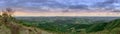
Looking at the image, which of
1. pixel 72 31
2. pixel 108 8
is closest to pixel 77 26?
pixel 72 31

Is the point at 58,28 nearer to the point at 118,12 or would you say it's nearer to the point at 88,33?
the point at 88,33

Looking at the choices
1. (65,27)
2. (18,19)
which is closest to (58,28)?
(65,27)

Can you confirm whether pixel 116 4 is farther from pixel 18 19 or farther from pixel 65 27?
pixel 18 19

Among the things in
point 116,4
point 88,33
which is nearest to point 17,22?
point 88,33

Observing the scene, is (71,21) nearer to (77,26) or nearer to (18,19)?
(77,26)

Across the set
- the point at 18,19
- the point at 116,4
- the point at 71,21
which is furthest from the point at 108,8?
the point at 18,19
